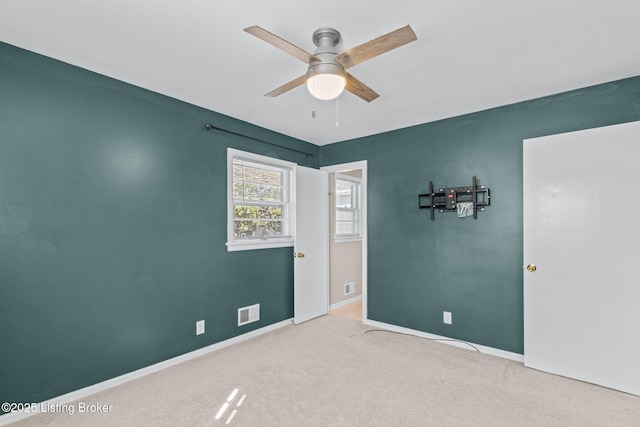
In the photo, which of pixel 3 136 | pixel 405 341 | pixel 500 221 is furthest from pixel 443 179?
pixel 3 136

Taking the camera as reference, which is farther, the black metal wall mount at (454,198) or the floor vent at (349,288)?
the floor vent at (349,288)

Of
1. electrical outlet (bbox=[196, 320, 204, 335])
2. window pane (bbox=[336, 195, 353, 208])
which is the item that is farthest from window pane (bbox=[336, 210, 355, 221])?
electrical outlet (bbox=[196, 320, 204, 335])

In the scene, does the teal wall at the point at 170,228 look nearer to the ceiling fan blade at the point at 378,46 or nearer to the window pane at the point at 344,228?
the window pane at the point at 344,228

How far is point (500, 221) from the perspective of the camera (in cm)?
315

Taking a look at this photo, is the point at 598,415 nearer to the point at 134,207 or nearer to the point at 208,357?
the point at 208,357

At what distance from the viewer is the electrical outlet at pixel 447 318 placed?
3448 millimetres

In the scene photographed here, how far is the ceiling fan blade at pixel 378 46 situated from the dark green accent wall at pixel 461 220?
212 cm

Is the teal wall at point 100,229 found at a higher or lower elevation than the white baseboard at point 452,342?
higher

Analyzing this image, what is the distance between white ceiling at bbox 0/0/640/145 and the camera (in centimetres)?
172

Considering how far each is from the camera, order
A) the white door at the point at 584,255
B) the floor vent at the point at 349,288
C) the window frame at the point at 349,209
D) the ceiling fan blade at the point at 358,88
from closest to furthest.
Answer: the ceiling fan blade at the point at 358,88 < the white door at the point at 584,255 < the window frame at the point at 349,209 < the floor vent at the point at 349,288

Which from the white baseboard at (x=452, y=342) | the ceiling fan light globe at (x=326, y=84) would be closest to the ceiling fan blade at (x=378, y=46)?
the ceiling fan light globe at (x=326, y=84)

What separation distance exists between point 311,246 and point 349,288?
1.33 m

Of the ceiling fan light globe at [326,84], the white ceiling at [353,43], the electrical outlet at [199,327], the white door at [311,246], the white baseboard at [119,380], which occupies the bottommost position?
the white baseboard at [119,380]

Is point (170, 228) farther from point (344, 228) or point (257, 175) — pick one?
point (344, 228)
